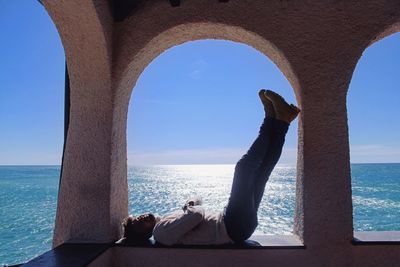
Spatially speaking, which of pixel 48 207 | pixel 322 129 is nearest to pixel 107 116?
pixel 322 129

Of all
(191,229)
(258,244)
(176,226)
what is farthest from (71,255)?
(258,244)

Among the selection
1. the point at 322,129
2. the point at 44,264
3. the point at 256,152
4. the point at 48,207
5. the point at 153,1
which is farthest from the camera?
the point at 48,207

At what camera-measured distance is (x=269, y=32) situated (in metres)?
2.66

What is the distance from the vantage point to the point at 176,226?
246cm

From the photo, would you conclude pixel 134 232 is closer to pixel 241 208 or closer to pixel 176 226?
pixel 176 226

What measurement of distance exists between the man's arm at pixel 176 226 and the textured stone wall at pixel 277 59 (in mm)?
431

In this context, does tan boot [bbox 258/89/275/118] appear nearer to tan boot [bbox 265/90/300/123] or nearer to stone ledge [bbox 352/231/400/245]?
tan boot [bbox 265/90/300/123]

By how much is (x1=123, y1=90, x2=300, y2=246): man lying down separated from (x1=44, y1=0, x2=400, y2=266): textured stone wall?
0.27 metres

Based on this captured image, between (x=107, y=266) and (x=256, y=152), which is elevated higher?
(x=256, y=152)

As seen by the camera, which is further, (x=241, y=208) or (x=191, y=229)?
(x=191, y=229)

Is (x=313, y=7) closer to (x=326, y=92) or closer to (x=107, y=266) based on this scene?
(x=326, y=92)

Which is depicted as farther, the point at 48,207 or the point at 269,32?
the point at 48,207

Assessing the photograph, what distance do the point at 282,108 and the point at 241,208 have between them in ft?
2.54

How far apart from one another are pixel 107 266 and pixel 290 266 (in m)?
1.35
